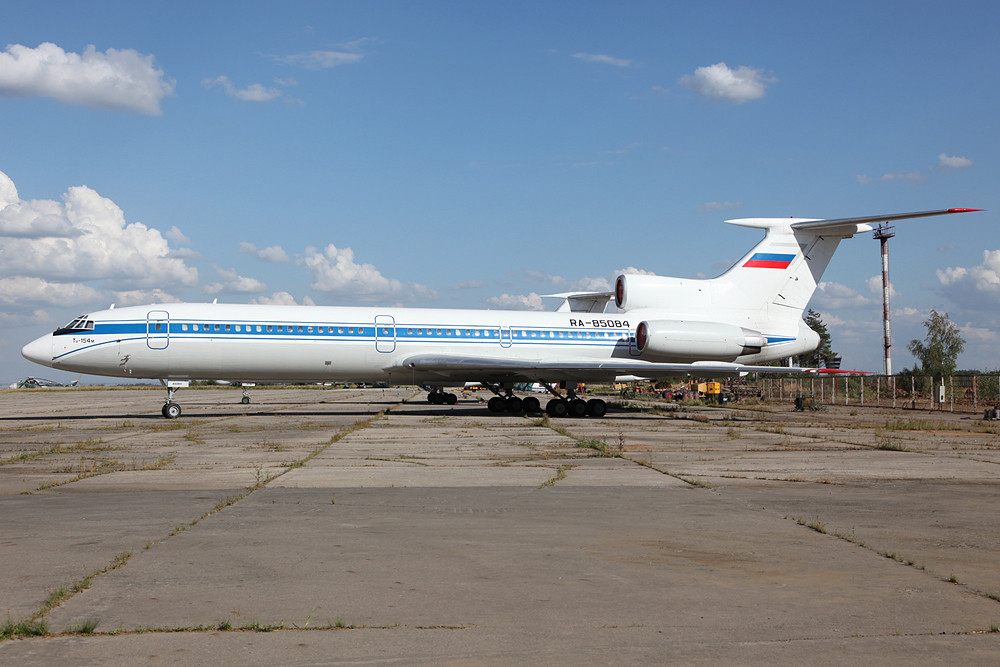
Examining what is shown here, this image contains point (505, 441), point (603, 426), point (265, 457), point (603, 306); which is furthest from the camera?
point (603, 306)

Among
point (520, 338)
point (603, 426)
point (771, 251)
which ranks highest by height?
point (771, 251)

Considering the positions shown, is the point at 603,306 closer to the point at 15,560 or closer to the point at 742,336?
the point at 742,336

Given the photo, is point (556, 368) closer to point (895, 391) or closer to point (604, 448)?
point (604, 448)

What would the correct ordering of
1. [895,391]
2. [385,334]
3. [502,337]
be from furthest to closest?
[895,391] → [502,337] → [385,334]

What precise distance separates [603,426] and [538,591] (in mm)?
17637

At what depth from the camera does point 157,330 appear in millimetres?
25312

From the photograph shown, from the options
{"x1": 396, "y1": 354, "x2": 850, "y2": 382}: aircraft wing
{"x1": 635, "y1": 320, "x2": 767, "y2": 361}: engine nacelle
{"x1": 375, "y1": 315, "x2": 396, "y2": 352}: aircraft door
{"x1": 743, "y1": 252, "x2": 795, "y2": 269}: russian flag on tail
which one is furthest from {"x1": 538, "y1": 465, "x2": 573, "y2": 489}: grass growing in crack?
{"x1": 743, "y1": 252, "x2": 795, "y2": 269}: russian flag on tail

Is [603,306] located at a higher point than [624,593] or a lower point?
higher

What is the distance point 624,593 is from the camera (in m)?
5.42

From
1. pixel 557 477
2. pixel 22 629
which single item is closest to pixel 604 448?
pixel 557 477

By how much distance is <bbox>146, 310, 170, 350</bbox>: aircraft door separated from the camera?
82.6 ft

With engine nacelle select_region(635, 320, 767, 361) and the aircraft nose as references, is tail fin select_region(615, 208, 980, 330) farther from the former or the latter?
the aircraft nose

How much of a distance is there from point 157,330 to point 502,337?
11278 mm

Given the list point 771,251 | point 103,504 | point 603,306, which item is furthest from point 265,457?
point 603,306
